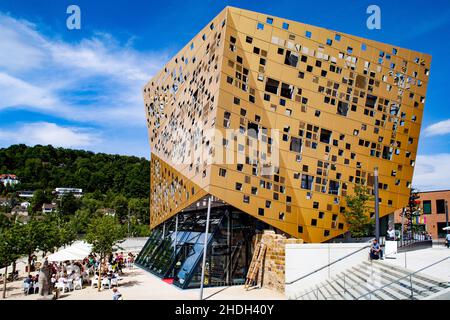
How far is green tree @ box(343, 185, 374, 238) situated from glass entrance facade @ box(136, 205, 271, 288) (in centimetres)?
688

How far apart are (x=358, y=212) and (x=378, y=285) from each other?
12.2 m

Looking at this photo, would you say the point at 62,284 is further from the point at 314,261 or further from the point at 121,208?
the point at 121,208

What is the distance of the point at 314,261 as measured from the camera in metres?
23.2

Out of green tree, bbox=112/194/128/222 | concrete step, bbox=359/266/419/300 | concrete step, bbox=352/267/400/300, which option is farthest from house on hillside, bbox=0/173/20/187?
concrete step, bbox=359/266/419/300

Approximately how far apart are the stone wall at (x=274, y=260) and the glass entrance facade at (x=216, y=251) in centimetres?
199

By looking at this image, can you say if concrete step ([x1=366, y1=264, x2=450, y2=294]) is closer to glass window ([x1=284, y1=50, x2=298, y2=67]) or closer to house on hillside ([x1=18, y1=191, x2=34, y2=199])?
glass window ([x1=284, y1=50, x2=298, y2=67])

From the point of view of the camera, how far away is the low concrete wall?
2297 cm

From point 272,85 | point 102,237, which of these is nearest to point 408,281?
point 272,85

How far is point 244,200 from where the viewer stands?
26.9 m

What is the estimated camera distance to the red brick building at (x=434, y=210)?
62.8m

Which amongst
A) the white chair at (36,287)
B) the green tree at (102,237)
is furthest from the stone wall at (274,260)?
the white chair at (36,287)

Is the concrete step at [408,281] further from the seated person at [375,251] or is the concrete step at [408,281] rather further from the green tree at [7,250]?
the green tree at [7,250]
